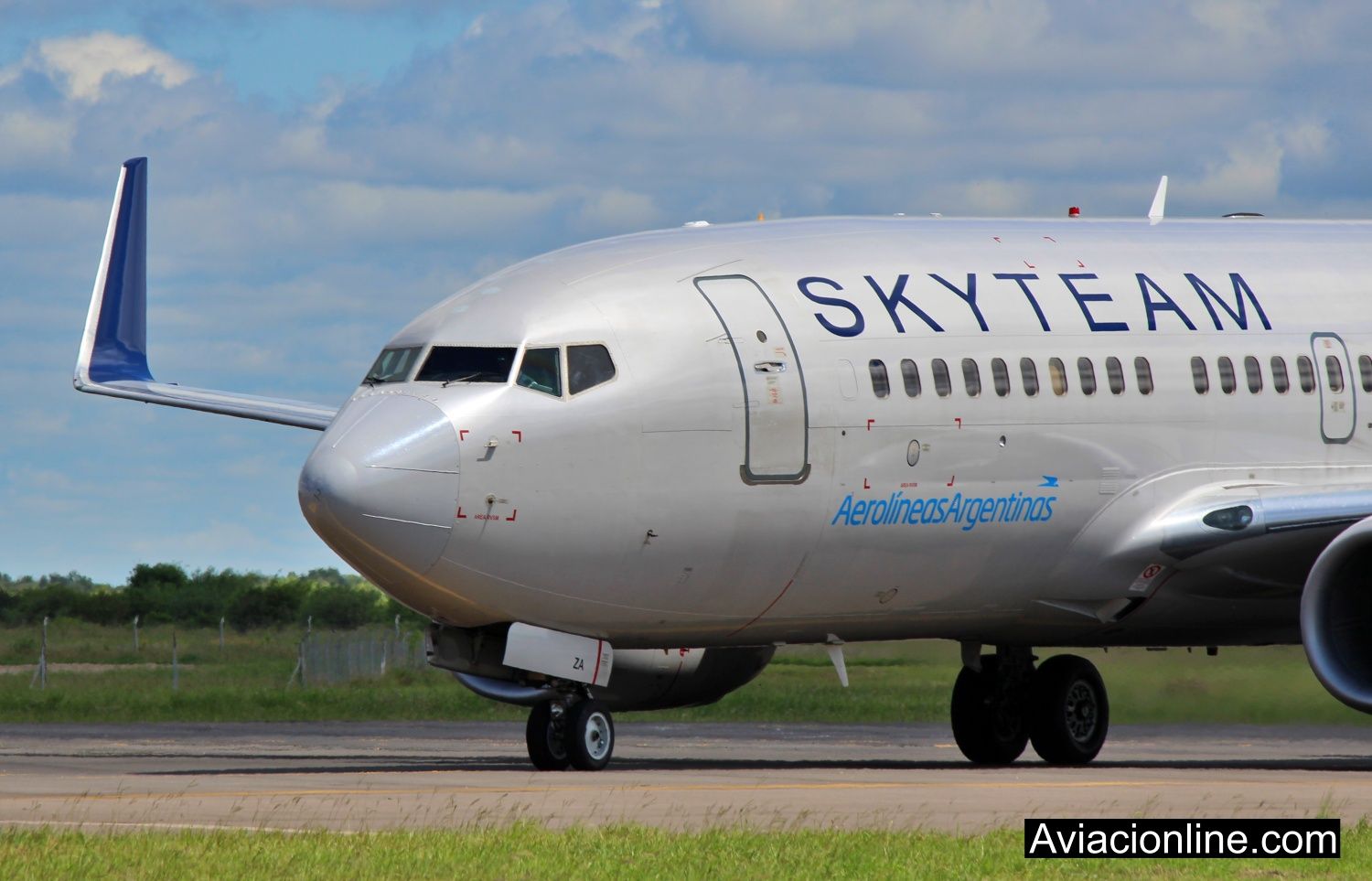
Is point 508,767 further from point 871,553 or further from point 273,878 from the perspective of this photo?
point 273,878

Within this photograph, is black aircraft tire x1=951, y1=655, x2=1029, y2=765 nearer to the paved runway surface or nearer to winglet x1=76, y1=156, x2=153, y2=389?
the paved runway surface

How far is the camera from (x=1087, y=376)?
2356 cm

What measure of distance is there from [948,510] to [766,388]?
2254 millimetres

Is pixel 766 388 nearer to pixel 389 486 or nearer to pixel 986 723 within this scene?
pixel 389 486

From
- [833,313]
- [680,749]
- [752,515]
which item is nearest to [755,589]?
[752,515]

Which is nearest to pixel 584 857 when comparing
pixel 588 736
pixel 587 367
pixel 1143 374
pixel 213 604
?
pixel 588 736

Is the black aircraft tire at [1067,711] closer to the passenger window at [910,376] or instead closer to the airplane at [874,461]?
the airplane at [874,461]

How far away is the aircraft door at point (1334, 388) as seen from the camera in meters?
24.9

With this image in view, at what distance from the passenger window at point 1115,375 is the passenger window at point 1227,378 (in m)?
1.22

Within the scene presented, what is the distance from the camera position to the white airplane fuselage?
20.5 m

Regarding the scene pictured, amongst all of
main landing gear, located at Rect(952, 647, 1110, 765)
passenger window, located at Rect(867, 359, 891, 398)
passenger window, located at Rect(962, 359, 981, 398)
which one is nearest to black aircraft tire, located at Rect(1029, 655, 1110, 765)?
main landing gear, located at Rect(952, 647, 1110, 765)

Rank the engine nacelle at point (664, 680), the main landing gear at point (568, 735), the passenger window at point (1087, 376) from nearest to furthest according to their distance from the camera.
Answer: the main landing gear at point (568, 735) → the passenger window at point (1087, 376) → the engine nacelle at point (664, 680)

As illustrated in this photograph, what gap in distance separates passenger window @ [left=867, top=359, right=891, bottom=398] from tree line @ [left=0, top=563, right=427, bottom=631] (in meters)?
42.5

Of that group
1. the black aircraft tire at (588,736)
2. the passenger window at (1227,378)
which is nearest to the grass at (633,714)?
the passenger window at (1227,378)
